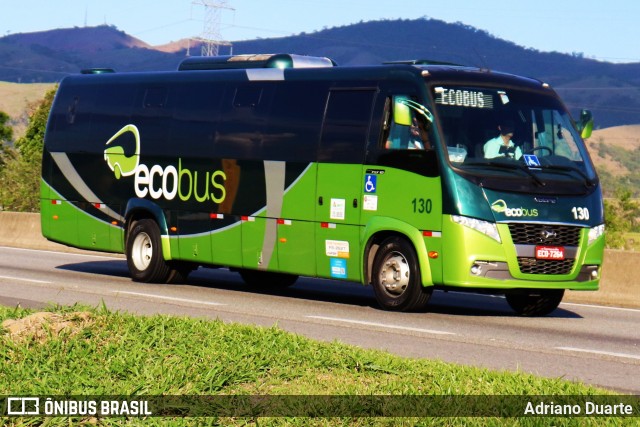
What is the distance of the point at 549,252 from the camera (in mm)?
16141

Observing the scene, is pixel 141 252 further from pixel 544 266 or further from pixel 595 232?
pixel 595 232

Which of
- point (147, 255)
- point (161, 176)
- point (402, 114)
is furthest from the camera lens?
point (147, 255)

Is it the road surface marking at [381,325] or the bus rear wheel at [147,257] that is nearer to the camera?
the road surface marking at [381,325]

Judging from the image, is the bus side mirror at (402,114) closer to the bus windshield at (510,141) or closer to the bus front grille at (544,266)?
the bus windshield at (510,141)

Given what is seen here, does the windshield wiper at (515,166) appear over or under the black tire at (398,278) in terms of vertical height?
over

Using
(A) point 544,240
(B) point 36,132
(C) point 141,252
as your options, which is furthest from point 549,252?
(B) point 36,132

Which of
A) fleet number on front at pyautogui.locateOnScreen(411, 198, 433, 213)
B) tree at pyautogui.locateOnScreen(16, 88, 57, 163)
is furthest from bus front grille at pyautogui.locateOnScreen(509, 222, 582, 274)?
tree at pyautogui.locateOnScreen(16, 88, 57, 163)

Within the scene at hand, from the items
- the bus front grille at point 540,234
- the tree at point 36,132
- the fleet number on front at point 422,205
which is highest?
the tree at point 36,132

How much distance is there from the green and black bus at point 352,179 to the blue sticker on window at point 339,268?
0.07 ft

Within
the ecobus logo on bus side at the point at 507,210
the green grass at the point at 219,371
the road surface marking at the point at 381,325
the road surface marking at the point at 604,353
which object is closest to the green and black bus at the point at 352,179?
the ecobus logo on bus side at the point at 507,210

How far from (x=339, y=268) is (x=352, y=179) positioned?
1223 mm

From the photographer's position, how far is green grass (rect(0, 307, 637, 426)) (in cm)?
786

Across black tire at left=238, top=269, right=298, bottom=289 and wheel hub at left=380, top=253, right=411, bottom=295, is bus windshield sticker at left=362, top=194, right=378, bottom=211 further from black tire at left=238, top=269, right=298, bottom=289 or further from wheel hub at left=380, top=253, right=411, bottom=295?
black tire at left=238, top=269, right=298, bottom=289

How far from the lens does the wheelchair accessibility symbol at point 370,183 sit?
667 inches
